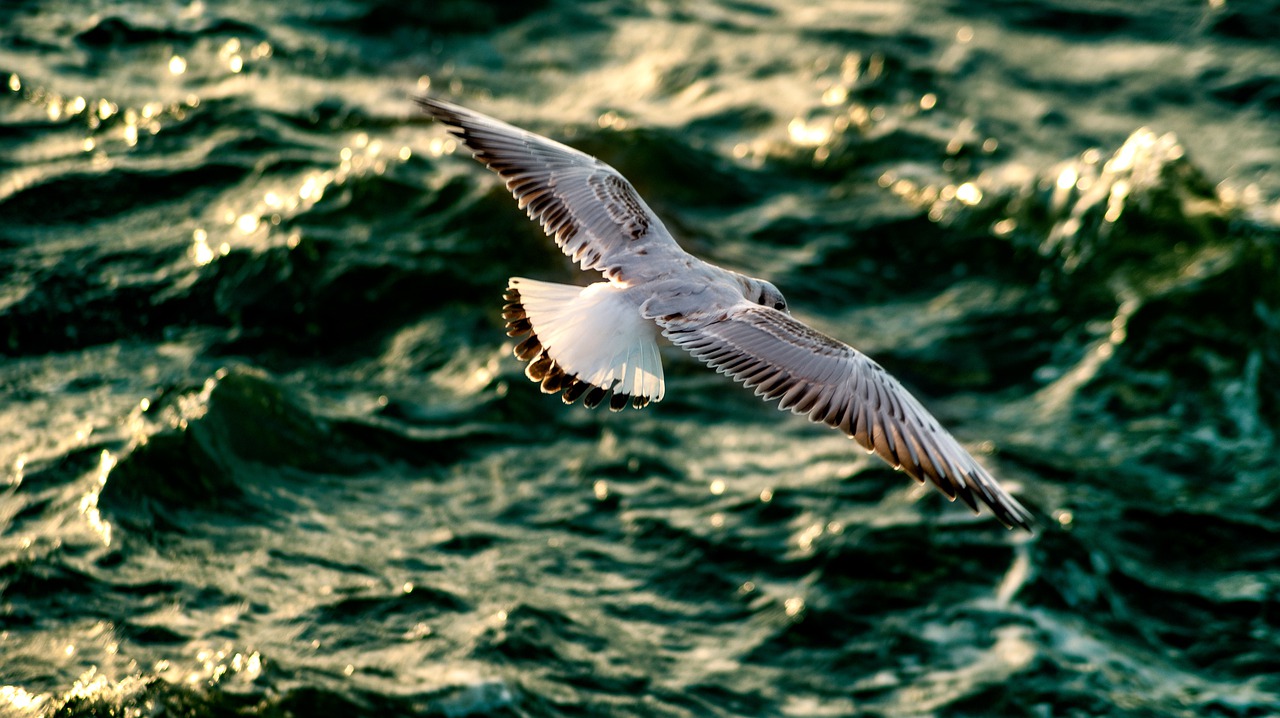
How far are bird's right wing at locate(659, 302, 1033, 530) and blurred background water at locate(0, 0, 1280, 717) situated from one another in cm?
164

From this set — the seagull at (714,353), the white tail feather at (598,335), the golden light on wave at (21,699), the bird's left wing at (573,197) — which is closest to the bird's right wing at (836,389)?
the seagull at (714,353)

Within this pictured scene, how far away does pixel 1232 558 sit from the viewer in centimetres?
714

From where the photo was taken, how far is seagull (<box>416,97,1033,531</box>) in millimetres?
5008

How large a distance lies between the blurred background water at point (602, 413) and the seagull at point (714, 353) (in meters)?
1.48

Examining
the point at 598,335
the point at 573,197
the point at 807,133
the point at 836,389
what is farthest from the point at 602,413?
the point at 807,133

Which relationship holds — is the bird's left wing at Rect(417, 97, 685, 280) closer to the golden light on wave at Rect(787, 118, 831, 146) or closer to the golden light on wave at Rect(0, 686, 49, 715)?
the golden light on wave at Rect(0, 686, 49, 715)

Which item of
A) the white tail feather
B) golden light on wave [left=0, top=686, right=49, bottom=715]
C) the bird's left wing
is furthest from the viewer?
the bird's left wing

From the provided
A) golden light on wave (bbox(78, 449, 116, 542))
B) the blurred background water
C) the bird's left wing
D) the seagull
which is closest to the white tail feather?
the seagull

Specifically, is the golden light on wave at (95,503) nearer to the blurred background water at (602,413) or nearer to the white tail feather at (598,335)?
the blurred background water at (602,413)

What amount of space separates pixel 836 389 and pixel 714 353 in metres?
0.44

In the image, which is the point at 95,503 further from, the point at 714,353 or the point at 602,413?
the point at 714,353

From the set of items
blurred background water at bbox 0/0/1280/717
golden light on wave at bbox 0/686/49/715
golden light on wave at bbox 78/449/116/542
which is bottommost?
golden light on wave at bbox 0/686/49/715

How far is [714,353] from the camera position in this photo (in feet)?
17.0

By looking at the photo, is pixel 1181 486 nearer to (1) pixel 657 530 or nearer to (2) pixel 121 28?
(1) pixel 657 530
